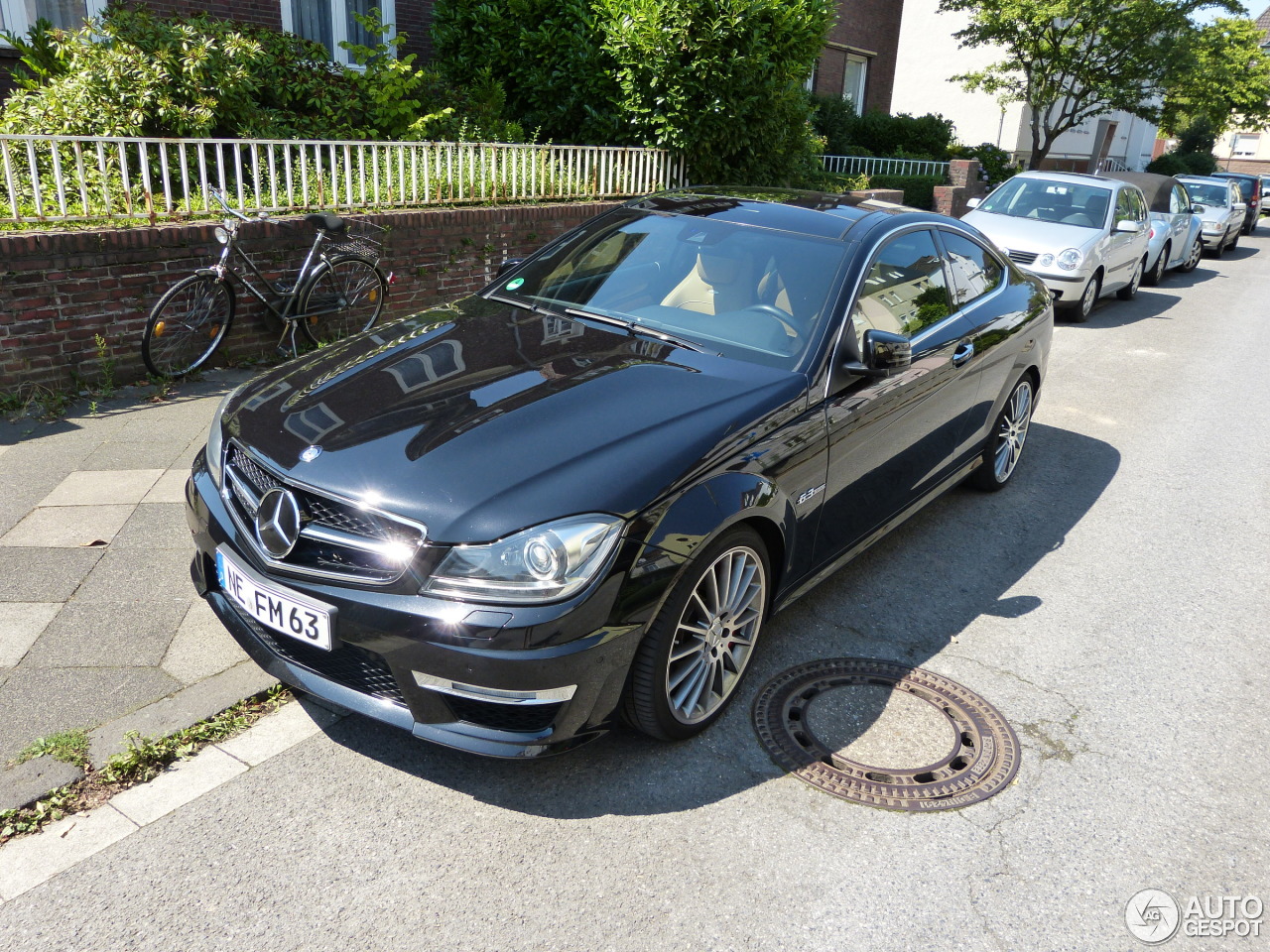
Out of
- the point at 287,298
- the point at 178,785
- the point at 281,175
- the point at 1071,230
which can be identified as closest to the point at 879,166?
the point at 1071,230

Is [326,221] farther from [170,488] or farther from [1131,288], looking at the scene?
[1131,288]

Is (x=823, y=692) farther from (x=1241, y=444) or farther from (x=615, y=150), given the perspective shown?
(x=615, y=150)

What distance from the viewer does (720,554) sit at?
10.6 feet

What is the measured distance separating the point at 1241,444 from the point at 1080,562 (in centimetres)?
323

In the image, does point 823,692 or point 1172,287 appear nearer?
point 823,692

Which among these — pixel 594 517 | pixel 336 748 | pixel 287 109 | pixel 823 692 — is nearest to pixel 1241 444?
pixel 823 692

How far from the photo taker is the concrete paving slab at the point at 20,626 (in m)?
3.64

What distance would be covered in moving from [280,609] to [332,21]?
11626 mm

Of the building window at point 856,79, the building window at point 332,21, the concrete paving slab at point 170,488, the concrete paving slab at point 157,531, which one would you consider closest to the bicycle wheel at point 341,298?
the concrete paving slab at point 170,488

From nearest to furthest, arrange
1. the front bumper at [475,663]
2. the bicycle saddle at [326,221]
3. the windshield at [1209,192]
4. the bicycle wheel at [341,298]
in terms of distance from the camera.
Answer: the front bumper at [475,663] → the bicycle saddle at [326,221] → the bicycle wheel at [341,298] → the windshield at [1209,192]

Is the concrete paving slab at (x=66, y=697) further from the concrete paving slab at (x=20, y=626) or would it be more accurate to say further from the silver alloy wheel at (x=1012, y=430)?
the silver alloy wheel at (x=1012, y=430)

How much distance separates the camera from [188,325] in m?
6.83

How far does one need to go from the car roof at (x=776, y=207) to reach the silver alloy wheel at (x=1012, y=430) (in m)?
1.34

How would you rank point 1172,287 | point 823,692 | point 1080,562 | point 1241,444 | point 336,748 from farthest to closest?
point 1172,287 < point 1241,444 < point 1080,562 < point 823,692 < point 336,748
